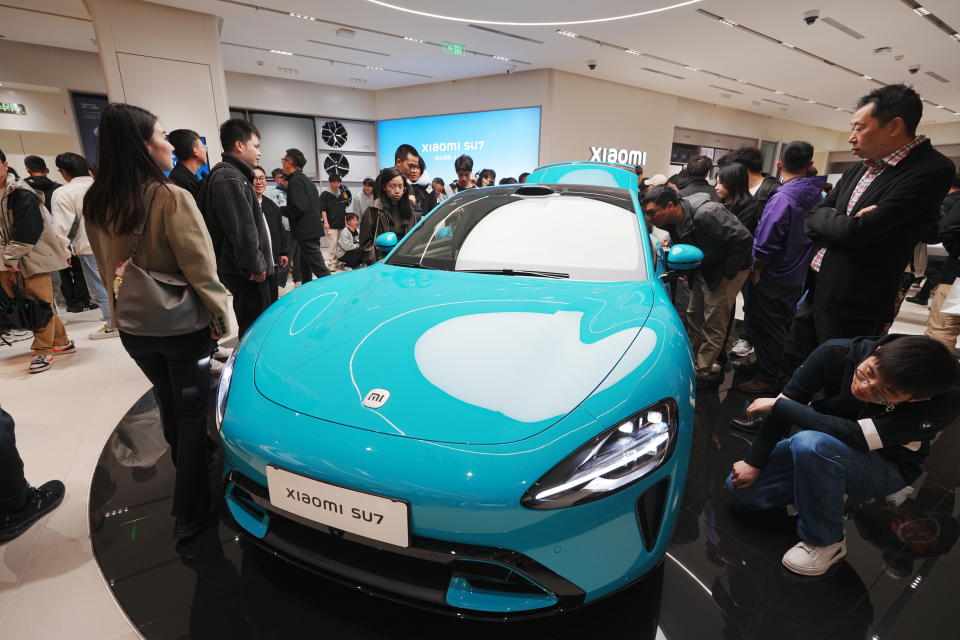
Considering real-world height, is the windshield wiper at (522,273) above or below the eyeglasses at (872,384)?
above

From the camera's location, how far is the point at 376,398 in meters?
1.08

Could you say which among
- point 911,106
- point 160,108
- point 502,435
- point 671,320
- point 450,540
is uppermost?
point 160,108

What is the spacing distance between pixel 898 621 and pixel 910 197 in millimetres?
1486

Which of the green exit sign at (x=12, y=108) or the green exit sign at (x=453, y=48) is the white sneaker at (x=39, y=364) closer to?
the green exit sign at (x=453, y=48)

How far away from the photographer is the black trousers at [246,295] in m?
2.66

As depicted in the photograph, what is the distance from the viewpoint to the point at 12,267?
2.95m

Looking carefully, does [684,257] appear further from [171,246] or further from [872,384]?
[171,246]

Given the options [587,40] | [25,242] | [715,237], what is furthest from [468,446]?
[587,40]

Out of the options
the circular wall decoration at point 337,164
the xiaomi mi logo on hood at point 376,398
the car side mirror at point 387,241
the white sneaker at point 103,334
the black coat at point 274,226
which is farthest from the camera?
the circular wall decoration at point 337,164

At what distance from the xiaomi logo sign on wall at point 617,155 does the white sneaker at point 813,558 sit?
878 cm

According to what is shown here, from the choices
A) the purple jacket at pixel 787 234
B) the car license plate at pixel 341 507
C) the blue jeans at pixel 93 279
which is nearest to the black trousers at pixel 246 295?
the car license plate at pixel 341 507

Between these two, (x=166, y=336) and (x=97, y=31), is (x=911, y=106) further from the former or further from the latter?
(x=97, y=31)

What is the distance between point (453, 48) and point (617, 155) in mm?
4519

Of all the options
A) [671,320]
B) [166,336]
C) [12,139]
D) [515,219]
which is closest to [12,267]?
[166,336]
